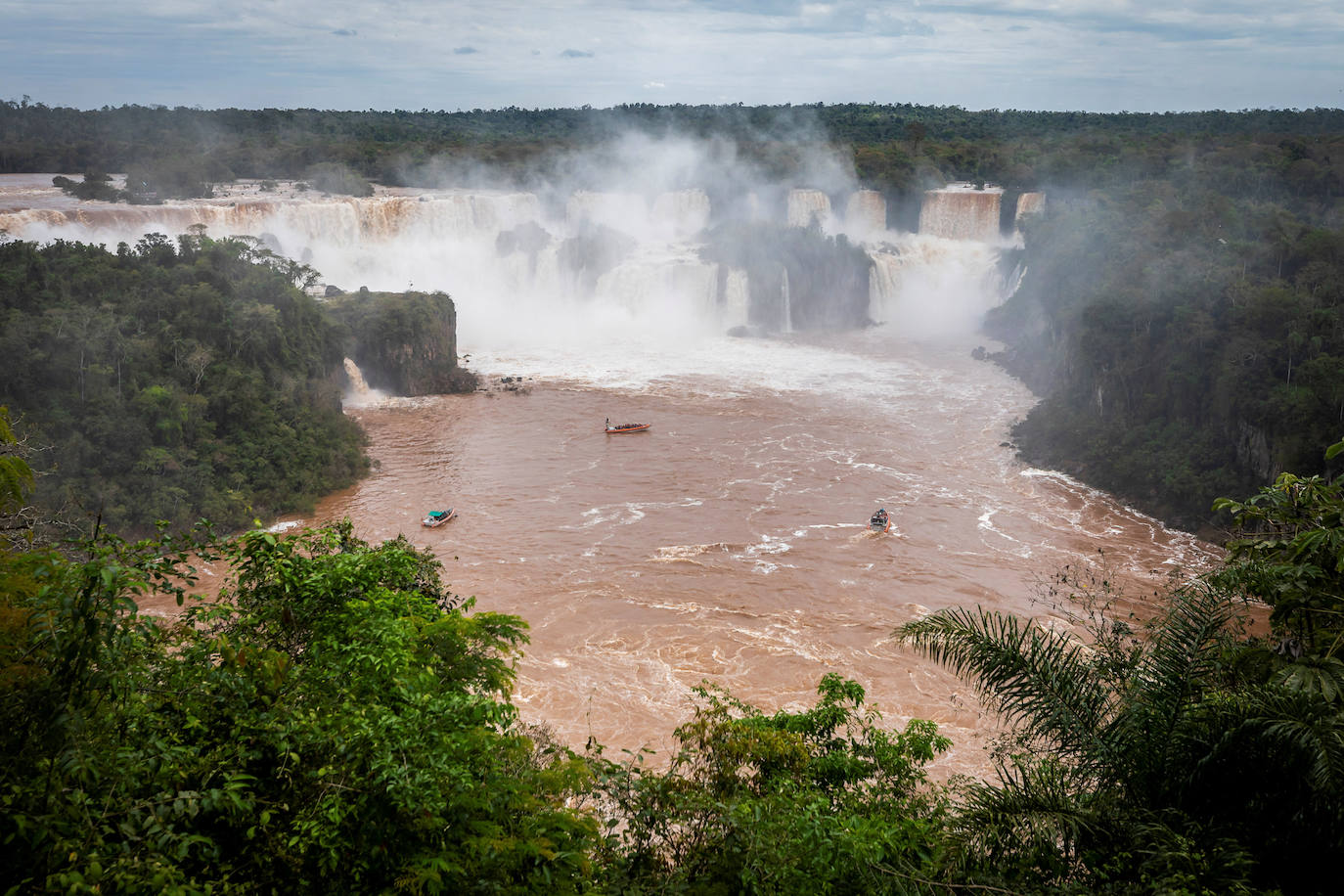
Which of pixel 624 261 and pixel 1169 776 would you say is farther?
pixel 624 261

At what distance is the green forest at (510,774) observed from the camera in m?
4.81

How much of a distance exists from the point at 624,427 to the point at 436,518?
31.1ft

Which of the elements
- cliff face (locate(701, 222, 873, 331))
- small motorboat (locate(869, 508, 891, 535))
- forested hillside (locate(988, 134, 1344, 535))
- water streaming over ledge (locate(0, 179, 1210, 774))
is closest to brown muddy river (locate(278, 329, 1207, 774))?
water streaming over ledge (locate(0, 179, 1210, 774))

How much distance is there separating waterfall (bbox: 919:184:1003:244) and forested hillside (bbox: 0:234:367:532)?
38.0 meters

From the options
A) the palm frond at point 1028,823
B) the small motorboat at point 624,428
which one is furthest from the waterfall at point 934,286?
the palm frond at point 1028,823

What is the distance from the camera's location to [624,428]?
32.2 metres

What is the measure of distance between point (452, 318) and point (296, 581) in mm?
32883

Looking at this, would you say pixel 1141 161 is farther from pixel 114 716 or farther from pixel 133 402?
pixel 114 716

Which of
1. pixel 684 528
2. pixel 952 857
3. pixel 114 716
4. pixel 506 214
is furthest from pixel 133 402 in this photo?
pixel 506 214

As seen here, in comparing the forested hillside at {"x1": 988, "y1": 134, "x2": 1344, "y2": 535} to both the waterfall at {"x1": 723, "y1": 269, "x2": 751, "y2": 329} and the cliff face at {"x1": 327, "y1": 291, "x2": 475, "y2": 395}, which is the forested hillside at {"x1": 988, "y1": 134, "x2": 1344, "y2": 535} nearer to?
the waterfall at {"x1": 723, "y1": 269, "x2": 751, "y2": 329}

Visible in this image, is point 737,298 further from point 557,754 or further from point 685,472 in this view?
point 557,754

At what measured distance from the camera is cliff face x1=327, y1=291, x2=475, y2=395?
37.0 meters

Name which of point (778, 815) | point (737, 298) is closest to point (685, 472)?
point (778, 815)

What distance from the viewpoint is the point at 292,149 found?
60.7 meters
